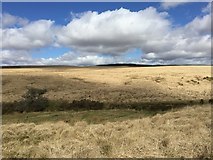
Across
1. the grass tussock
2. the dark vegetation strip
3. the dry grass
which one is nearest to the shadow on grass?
the dark vegetation strip

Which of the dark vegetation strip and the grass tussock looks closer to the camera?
the grass tussock

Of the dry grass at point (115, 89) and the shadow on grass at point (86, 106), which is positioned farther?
the dry grass at point (115, 89)

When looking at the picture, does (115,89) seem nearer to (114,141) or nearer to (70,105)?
(70,105)

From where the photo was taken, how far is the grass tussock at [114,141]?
14992 millimetres

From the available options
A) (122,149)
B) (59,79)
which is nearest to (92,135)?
(122,149)

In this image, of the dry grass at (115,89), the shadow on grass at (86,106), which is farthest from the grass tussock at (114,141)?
the dry grass at (115,89)

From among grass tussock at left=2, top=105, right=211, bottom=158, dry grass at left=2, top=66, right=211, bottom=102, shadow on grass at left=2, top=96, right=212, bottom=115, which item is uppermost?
grass tussock at left=2, top=105, right=211, bottom=158

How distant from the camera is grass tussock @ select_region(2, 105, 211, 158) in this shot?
15.0 metres

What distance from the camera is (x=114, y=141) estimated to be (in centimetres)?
1683

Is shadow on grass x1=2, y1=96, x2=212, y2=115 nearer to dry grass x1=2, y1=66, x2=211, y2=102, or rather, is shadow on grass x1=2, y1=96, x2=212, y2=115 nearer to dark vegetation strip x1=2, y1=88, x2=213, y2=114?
dark vegetation strip x1=2, y1=88, x2=213, y2=114

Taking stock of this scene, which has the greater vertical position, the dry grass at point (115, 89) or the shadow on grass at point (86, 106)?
the dry grass at point (115, 89)

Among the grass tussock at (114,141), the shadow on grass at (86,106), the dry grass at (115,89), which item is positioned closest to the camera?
the grass tussock at (114,141)

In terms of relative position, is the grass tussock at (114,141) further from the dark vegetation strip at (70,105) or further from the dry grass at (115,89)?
the dry grass at (115,89)

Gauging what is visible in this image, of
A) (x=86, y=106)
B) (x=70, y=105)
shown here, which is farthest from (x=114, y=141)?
(x=70, y=105)
